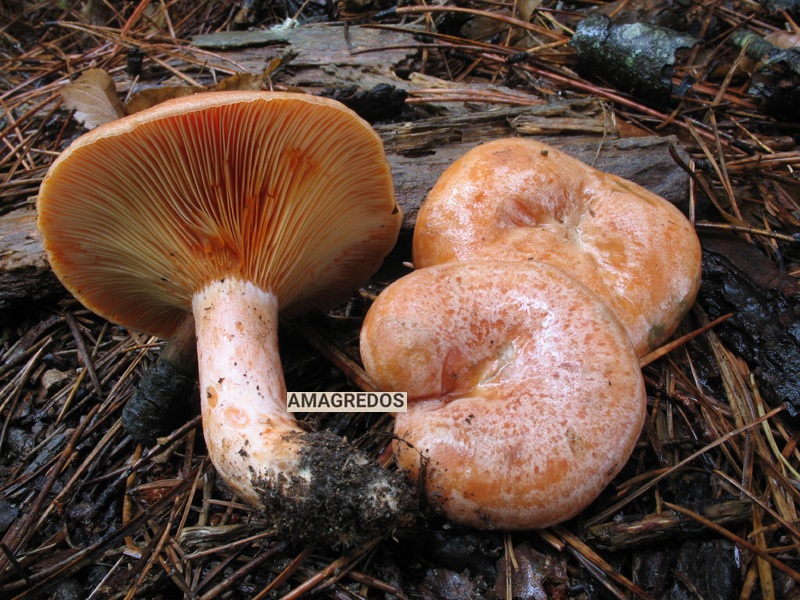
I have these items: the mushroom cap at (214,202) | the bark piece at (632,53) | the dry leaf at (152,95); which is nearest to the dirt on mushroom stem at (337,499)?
the mushroom cap at (214,202)

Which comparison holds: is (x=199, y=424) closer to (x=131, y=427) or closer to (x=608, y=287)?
Answer: (x=131, y=427)

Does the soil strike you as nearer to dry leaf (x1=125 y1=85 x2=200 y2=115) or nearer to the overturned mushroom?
the overturned mushroom

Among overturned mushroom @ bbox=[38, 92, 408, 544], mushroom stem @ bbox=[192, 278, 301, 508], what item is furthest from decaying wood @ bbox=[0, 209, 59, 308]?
mushroom stem @ bbox=[192, 278, 301, 508]

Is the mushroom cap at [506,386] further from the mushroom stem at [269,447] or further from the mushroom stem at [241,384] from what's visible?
the mushroom stem at [241,384]

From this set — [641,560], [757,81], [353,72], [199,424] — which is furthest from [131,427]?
[757,81]

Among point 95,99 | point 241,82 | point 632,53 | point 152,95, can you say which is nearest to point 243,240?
point 152,95

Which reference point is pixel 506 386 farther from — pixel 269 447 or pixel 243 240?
pixel 243 240
